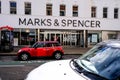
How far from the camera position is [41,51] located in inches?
830

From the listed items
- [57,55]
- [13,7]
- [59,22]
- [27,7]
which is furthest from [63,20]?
[57,55]

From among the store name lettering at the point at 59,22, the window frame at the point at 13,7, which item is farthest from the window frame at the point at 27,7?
the window frame at the point at 13,7

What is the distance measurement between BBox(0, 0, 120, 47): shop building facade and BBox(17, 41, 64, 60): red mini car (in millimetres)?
11402

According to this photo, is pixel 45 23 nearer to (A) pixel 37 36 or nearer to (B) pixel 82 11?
(A) pixel 37 36

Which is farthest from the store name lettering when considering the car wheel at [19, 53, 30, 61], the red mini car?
the car wheel at [19, 53, 30, 61]

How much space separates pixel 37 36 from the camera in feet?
109

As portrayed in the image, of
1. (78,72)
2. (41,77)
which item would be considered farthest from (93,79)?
(41,77)

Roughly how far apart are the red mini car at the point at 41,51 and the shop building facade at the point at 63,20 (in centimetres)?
1140

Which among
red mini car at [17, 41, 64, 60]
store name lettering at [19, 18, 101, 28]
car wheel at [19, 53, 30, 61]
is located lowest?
car wheel at [19, 53, 30, 61]

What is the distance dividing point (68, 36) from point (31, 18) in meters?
5.62

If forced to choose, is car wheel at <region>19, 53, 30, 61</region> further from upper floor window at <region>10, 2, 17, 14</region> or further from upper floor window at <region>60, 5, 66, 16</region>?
upper floor window at <region>60, 5, 66, 16</region>

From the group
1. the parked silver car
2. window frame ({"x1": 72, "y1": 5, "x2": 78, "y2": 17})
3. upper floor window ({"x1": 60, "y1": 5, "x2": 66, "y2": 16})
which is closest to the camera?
the parked silver car

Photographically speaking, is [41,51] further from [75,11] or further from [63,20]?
[75,11]

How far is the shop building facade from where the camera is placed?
32.1 metres
